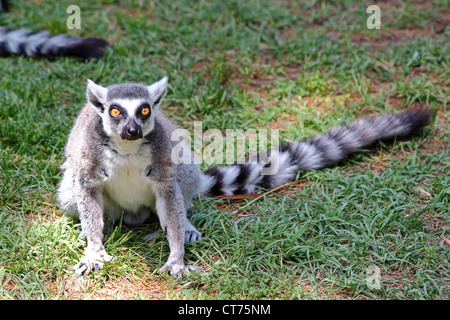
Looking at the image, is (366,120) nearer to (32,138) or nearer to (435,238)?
(435,238)

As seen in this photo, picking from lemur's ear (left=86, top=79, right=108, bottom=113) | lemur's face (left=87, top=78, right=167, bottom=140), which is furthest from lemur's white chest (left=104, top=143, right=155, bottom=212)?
lemur's ear (left=86, top=79, right=108, bottom=113)

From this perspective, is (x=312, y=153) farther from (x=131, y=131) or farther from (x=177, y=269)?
(x=131, y=131)

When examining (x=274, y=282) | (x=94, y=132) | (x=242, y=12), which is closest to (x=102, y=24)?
(x=242, y=12)

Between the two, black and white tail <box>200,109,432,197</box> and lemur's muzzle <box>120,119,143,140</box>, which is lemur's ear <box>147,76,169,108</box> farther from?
black and white tail <box>200,109,432,197</box>

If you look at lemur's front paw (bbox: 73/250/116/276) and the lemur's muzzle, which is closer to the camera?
the lemur's muzzle

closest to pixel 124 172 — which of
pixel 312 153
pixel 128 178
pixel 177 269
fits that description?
pixel 128 178

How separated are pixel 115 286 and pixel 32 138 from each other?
1844mm

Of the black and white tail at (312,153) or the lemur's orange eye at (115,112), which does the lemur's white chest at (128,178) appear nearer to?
the lemur's orange eye at (115,112)

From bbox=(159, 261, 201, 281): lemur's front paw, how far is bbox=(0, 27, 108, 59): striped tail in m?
2.98

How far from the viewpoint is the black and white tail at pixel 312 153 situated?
4.16 metres

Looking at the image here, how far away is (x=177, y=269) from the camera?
333 cm

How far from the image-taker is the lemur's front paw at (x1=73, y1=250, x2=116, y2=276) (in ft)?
10.8

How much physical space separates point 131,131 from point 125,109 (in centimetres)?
19

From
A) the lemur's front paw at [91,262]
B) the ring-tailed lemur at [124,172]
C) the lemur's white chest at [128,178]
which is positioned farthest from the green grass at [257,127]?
the lemur's white chest at [128,178]
